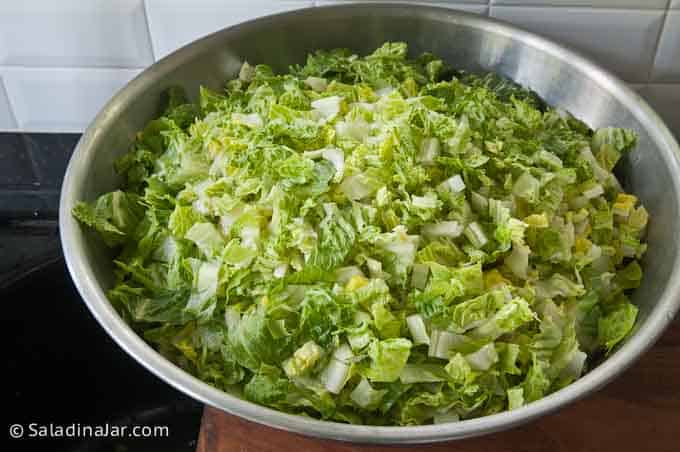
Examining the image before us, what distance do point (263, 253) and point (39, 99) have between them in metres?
0.72

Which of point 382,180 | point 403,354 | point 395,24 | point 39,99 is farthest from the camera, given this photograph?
point 39,99

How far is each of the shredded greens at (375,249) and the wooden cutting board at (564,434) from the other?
97 millimetres

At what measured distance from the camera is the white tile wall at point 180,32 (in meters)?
1.24

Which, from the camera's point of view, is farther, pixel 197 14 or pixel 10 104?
pixel 10 104

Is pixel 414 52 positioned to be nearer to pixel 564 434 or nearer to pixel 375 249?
pixel 375 249

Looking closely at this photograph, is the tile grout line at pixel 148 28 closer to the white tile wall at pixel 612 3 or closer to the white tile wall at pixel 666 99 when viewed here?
the white tile wall at pixel 612 3

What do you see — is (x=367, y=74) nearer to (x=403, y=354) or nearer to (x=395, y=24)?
(x=395, y=24)

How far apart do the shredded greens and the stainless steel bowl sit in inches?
1.3

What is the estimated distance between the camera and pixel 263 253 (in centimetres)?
94

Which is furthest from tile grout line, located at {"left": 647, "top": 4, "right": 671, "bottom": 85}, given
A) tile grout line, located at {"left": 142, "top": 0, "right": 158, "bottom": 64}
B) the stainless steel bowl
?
tile grout line, located at {"left": 142, "top": 0, "right": 158, "bottom": 64}

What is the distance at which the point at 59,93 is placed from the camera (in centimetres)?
139

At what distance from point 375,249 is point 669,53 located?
2.36 ft

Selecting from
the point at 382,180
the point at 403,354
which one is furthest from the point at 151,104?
the point at 403,354

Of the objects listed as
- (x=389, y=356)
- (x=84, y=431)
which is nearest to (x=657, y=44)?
(x=389, y=356)
